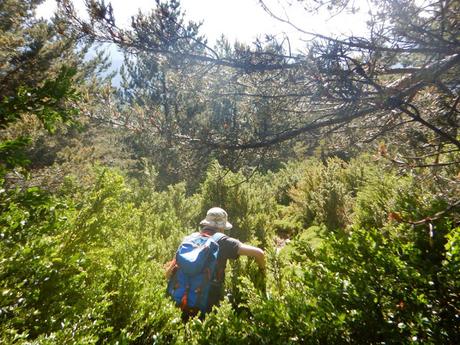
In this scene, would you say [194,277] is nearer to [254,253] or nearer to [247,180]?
[254,253]

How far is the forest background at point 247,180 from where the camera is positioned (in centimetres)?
162

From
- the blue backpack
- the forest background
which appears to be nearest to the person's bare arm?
the forest background

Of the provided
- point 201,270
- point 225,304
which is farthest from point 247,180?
point 225,304

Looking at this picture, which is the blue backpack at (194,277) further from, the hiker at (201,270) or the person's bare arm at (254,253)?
the person's bare arm at (254,253)

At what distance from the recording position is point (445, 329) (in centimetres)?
145

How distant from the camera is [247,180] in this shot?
11.6 feet

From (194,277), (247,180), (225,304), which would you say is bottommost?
(194,277)

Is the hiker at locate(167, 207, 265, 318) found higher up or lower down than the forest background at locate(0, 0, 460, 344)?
lower down

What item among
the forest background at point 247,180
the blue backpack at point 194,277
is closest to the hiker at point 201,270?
the blue backpack at point 194,277

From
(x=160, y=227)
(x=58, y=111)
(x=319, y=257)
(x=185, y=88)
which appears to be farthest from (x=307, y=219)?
(x=58, y=111)

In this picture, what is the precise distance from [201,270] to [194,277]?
4.0 inches

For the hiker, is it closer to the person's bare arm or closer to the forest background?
the person's bare arm

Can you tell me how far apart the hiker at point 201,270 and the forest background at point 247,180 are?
25cm

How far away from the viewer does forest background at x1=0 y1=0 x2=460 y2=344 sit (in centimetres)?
162
